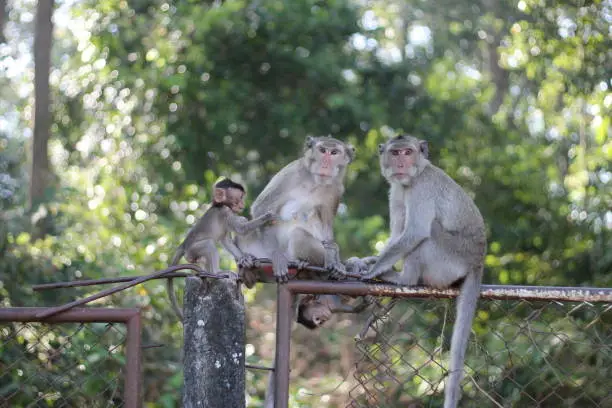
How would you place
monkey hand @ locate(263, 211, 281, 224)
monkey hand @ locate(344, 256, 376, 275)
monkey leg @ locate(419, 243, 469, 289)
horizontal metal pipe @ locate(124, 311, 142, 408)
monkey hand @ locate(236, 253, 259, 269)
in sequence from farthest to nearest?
monkey hand @ locate(263, 211, 281, 224)
monkey hand @ locate(344, 256, 376, 275)
monkey leg @ locate(419, 243, 469, 289)
monkey hand @ locate(236, 253, 259, 269)
horizontal metal pipe @ locate(124, 311, 142, 408)

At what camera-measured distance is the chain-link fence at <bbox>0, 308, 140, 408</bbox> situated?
6.88ft

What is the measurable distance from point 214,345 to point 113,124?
19.7 feet

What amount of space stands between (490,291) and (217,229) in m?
2.19

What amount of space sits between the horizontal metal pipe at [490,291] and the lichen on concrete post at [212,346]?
187 mm

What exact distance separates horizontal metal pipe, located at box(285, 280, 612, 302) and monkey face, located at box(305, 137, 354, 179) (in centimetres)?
193

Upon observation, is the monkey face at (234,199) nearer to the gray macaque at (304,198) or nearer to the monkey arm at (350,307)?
the gray macaque at (304,198)

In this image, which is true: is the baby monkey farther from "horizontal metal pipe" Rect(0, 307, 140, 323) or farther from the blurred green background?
the blurred green background

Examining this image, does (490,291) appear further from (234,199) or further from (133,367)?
(234,199)

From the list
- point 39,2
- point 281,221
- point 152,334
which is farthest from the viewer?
point 39,2

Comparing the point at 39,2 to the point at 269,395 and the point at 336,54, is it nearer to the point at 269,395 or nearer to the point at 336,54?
the point at 336,54

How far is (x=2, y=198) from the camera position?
5496 mm

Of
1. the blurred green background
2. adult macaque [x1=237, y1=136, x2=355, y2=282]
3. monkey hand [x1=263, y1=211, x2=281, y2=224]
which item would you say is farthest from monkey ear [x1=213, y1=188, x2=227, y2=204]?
the blurred green background

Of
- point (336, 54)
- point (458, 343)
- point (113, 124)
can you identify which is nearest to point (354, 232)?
point (336, 54)

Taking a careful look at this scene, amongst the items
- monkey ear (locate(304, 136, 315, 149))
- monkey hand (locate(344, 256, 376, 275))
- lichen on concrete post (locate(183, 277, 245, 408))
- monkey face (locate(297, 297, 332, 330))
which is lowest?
monkey face (locate(297, 297, 332, 330))
